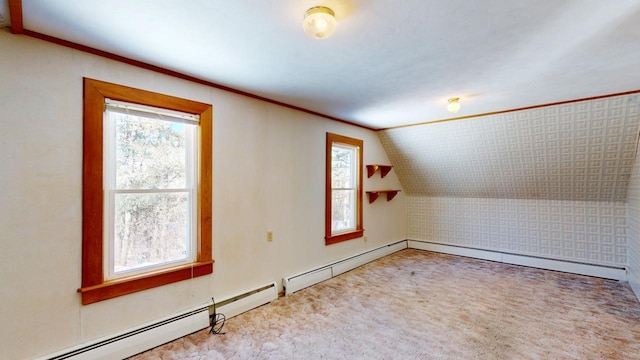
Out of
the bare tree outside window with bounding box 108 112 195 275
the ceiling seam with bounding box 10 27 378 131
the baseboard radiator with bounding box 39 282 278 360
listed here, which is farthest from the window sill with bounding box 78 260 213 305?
the ceiling seam with bounding box 10 27 378 131

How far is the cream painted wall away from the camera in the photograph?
5.80 ft

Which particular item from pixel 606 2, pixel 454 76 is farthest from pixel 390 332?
pixel 606 2

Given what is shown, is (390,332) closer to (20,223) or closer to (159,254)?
(159,254)

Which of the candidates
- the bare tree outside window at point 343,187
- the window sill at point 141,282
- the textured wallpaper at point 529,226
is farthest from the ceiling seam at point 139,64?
the textured wallpaper at point 529,226

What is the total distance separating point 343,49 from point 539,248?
15.3 feet

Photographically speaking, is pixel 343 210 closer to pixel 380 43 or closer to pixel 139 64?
pixel 380 43

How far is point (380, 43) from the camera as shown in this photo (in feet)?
6.32

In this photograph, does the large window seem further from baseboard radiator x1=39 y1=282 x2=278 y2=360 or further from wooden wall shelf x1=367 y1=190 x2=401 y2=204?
baseboard radiator x1=39 y1=282 x2=278 y2=360

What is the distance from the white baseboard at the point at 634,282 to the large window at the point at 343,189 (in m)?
3.31

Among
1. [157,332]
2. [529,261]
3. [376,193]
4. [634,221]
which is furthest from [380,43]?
[529,261]

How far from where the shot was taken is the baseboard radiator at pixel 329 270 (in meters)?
3.39

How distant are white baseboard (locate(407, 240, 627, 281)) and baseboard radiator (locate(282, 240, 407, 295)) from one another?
0.89 m

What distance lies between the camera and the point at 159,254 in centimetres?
243

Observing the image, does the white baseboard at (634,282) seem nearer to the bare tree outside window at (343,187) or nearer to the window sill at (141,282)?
the bare tree outside window at (343,187)
